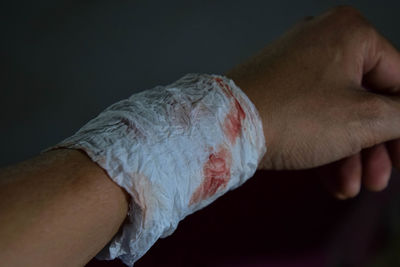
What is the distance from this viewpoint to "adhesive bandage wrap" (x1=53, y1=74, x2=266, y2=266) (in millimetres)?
691

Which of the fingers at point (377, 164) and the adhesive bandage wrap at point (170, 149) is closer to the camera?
the adhesive bandage wrap at point (170, 149)

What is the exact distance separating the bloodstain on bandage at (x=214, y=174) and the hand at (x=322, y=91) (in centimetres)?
15

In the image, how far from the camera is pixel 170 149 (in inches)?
28.5

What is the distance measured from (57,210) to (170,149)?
19cm

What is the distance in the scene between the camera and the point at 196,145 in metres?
0.75

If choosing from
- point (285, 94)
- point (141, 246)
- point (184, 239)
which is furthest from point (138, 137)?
point (184, 239)

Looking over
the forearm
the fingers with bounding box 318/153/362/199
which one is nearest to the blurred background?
the fingers with bounding box 318/153/362/199

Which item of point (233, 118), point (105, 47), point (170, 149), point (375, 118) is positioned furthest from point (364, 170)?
point (105, 47)

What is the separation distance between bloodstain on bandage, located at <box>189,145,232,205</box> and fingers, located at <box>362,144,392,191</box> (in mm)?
545

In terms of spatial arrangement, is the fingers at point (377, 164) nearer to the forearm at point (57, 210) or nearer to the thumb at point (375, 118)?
the thumb at point (375, 118)

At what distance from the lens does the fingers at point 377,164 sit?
1160mm

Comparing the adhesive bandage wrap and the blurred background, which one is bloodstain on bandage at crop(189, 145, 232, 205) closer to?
the adhesive bandage wrap

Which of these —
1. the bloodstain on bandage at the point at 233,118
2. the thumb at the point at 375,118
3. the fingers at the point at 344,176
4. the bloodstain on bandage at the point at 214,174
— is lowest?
the fingers at the point at 344,176

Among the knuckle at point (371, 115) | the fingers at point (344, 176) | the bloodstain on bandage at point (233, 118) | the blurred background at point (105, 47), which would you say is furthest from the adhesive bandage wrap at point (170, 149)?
the blurred background at point (105, 47)
